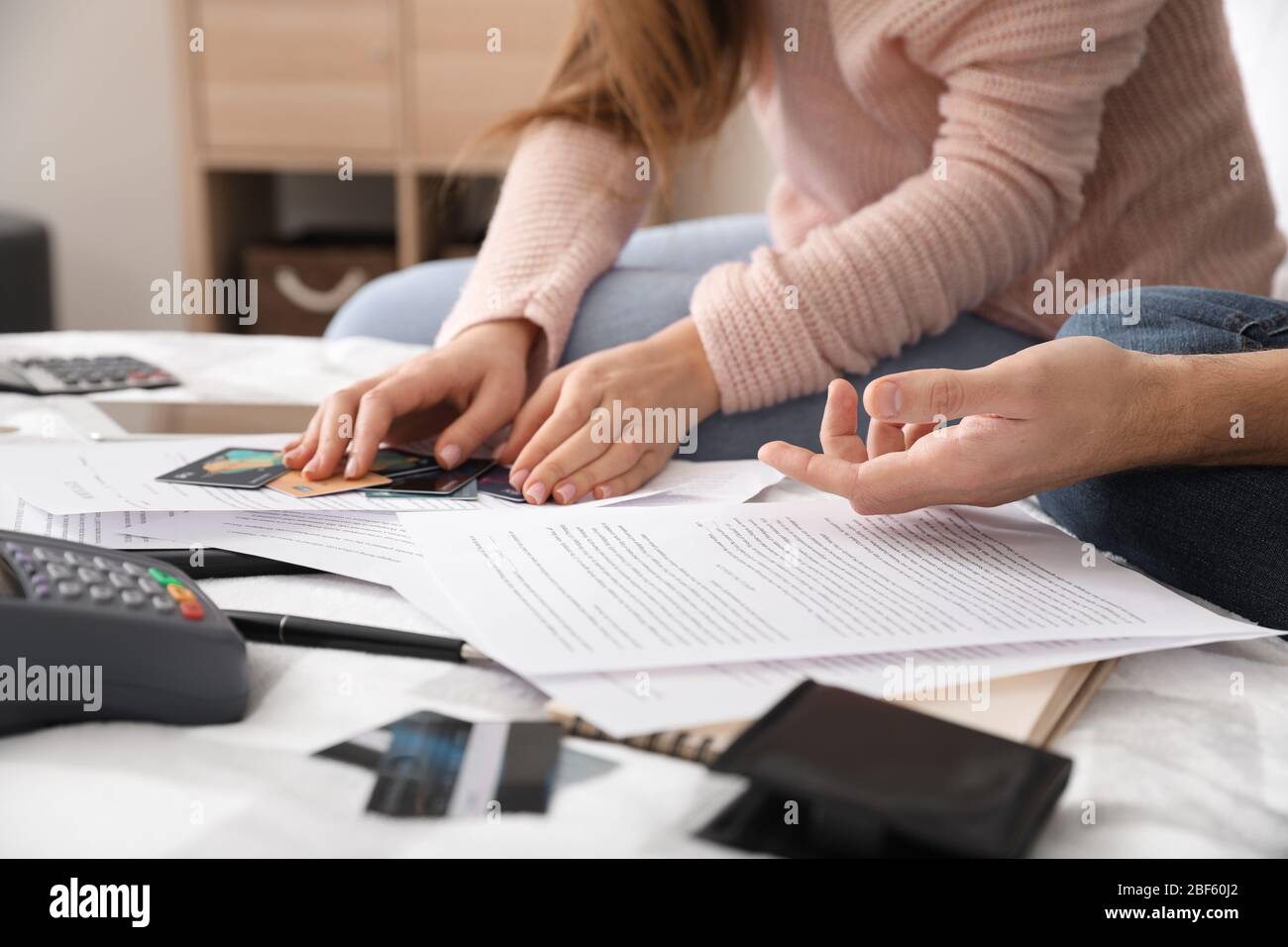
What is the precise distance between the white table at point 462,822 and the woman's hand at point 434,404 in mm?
211

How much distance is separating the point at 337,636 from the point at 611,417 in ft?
0.92

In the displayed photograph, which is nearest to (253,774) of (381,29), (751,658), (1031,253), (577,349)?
(751,658)

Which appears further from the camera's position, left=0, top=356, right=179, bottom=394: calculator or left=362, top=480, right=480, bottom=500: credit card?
left=0, top=356, right=179, bottom=394: calculator

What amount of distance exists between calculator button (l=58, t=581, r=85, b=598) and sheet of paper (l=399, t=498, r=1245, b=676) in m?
0.12

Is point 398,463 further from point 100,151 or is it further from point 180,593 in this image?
point 100,151

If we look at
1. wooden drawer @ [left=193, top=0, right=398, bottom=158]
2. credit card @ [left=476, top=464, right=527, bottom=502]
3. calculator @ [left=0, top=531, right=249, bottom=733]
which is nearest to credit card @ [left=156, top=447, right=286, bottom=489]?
credit card @ [left=476, top=464, right=527, bottom=502]

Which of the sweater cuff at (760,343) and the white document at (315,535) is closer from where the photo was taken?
the white document at (315,535)

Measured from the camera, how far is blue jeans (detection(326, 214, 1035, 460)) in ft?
2.41

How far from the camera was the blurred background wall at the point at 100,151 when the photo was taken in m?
2.53

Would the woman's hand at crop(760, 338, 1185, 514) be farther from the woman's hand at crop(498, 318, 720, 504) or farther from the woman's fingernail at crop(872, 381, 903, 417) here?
the woman's hand at crop(498, 318, 720, 504)

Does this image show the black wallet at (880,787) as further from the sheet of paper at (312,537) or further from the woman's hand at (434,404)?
the woman's hand at (434,404)

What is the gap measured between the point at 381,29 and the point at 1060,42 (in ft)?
5.68

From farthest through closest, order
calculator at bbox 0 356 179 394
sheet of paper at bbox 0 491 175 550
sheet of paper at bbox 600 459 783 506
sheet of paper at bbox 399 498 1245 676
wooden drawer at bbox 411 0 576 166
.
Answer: wooden drawer at bbox 411 0 576 166, calculator at bbox 0 356 179 394, sheet of paper at bbox 600 459 783 506, sheet of paper at bbox 0 491 175 550, sheet of paper at bbox 399 498 1245 676

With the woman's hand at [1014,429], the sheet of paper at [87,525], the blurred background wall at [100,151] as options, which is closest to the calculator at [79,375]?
the sheet of paper at [87,525]
